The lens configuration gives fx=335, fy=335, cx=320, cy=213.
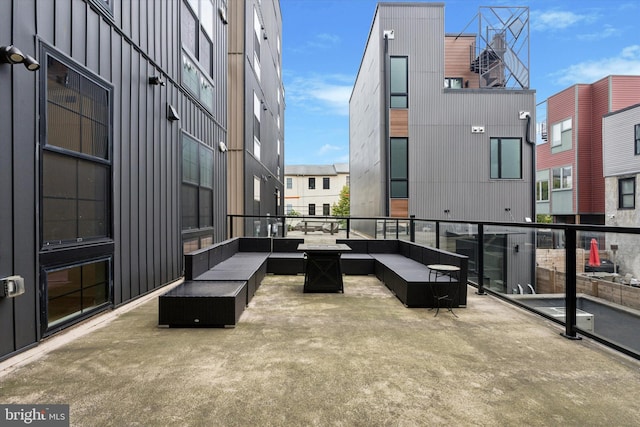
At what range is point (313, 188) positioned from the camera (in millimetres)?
42625

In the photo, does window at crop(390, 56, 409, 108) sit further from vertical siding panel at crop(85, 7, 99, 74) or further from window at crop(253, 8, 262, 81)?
vertical siding panel at crop(85, 7, 99, 74)

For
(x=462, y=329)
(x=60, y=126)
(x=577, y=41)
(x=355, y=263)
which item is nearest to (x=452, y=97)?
(x=355, y=263)

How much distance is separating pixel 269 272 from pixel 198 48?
526 cm

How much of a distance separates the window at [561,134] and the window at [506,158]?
10064 mm

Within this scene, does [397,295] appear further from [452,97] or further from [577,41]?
[577,41]

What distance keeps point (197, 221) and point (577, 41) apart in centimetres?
4936

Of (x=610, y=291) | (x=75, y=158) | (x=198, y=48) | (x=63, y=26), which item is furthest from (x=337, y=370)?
(x=198, y=48)

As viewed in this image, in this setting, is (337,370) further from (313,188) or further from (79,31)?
(313,188)

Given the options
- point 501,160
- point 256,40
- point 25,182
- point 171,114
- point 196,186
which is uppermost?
point 256,40

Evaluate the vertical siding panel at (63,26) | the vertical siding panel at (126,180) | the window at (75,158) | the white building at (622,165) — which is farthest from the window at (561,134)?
the vertical siding panel at (63,26)

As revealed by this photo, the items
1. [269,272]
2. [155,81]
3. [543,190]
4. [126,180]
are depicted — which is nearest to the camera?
[126,180]

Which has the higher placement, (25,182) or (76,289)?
(25,182)

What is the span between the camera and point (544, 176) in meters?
24.9

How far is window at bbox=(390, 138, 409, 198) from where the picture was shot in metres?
15.6
